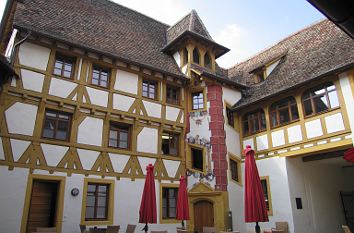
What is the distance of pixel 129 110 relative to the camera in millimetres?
12195

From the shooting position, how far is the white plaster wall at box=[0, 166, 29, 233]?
8.62 metres

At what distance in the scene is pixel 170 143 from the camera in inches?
522

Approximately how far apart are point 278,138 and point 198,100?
161 inches

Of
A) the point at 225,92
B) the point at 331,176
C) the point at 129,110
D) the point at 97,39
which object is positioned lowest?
the point at 331,176

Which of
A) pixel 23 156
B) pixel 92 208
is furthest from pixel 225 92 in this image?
pixel 23 156

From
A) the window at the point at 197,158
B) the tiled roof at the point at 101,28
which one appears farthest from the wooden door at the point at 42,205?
the window at the point at 197,158

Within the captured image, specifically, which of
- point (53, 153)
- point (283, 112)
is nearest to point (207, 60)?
point (283, 112)

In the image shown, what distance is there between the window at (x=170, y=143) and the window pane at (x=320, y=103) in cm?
583

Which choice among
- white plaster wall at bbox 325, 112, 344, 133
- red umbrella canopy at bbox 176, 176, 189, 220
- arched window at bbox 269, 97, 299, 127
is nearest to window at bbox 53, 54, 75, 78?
red umbrella canopy at bbox 176, 176, 189, 220

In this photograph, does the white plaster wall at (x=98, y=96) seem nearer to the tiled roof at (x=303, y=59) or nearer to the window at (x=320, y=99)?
the tiled roof at (x=303, y=59)

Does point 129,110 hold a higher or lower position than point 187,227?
higher

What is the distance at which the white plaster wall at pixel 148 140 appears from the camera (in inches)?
477

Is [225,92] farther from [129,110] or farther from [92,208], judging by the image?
[92,208]

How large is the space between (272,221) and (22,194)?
924 centimetres
